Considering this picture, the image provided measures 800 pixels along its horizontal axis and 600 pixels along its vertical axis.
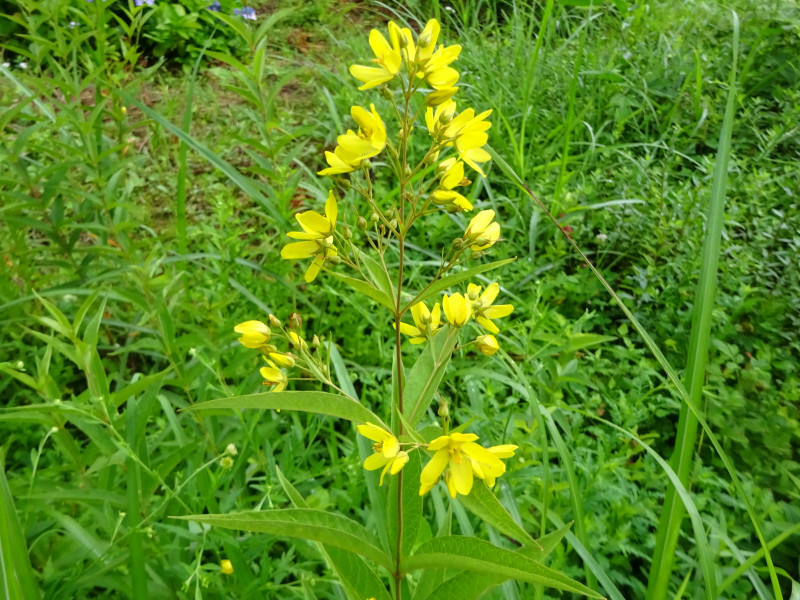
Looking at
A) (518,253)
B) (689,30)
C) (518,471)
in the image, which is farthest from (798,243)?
(689,30)

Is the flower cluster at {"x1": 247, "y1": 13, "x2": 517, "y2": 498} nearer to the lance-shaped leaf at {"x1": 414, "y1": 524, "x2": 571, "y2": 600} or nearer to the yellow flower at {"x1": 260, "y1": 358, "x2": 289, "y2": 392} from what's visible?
the yellow flower at {"x1": 260, "y1": 358, "x2": 289, "y2": 392}

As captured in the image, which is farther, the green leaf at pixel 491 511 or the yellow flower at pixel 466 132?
the yellow flower at pixel 466 132

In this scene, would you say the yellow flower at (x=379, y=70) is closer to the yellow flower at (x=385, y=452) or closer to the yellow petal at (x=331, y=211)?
the yellow petal at (x=331, y=211)

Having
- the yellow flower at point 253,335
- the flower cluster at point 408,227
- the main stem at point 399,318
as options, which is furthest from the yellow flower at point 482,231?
the yellow flower at point 253,335

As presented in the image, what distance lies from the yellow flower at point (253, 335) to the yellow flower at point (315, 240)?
108 millimetres

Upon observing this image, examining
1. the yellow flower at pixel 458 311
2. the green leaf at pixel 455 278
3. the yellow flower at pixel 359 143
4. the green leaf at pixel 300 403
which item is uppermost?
the yellow flower at pixel 359 143

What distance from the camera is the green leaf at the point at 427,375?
2.51ft

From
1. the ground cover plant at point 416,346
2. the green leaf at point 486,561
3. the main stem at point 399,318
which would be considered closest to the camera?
the green leaf at point 486,561

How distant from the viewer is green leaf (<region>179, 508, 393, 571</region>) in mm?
592

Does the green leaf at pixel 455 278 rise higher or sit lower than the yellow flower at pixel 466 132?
lower

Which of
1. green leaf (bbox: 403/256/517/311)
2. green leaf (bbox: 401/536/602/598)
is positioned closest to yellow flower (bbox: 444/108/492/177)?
green leaf (bbox: 403/256/517/311)

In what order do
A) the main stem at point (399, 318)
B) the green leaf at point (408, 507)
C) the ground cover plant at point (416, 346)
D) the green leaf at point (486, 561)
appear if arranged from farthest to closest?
the ground cover plant at point (416, 346) < the green leaf at point (408, 507) < the main stem at point (399, 318) < the green leaf at point (486, 561)

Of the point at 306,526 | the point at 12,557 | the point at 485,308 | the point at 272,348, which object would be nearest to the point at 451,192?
the point at 485,308

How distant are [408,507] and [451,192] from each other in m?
0.44
